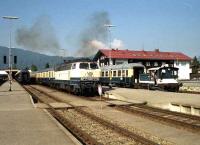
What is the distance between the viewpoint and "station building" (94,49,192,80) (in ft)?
269

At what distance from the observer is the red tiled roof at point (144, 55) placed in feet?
270

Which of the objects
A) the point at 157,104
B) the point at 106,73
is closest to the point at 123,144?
the point at 157,104

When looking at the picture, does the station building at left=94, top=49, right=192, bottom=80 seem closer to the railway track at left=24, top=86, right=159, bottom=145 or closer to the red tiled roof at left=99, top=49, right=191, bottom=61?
the red tiled roof at left=99, top=49, right=191, bottom=61

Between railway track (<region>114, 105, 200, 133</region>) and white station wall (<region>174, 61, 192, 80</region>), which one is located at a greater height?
white station wall (<region>174, 61, 192, 80</region>)

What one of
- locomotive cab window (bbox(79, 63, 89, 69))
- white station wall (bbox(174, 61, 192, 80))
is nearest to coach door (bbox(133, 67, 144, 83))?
locomotive cab window (bbox(79, 63, 89, 69))

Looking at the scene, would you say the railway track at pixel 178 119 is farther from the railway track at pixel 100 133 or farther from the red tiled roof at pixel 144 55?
the red tiled roof at pixel 144 55

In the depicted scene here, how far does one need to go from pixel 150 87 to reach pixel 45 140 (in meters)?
29.0

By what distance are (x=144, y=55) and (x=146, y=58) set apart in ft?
4.73

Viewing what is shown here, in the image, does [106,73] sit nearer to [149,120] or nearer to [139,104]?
[139,104]

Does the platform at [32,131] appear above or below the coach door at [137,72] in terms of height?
below

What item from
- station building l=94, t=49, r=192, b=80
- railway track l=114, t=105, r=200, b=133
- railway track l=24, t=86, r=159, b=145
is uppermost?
station building l=94, t=49, r=192, b=80

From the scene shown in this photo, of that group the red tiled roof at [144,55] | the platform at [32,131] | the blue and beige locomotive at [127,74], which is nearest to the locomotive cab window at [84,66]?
the blue and beige locomotive at [127,74]

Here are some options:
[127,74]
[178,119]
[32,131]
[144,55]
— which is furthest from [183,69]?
[32,131]

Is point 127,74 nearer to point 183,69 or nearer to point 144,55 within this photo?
point 144,55
